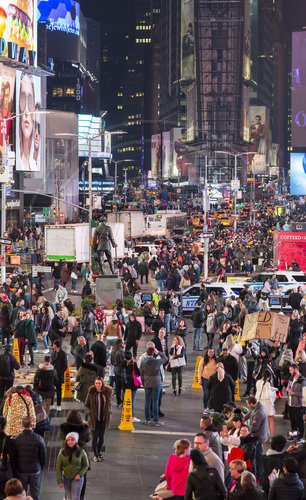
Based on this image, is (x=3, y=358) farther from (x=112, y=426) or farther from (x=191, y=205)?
(x=191, y=205)

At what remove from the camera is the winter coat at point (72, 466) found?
12.5 m

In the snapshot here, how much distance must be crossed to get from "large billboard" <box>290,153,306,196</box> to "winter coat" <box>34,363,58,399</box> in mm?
88505

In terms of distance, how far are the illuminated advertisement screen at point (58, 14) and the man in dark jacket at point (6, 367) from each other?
155 m

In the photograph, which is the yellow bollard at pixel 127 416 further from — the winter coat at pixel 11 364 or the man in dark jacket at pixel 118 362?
the winter coat at pixel 11 364

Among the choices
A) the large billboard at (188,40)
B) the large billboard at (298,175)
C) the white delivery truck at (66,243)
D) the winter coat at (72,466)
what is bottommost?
the winter coat at (72,466)

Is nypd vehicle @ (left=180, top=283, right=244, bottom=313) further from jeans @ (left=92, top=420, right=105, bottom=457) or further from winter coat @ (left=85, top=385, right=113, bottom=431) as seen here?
winter coat @ (left=85, top=385, right=113, bottom=431)

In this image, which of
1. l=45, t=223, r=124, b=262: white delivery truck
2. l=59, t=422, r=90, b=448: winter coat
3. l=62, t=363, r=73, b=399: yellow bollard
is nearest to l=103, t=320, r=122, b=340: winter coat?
l=62, t=363, r=73, b=399: yellow bollard

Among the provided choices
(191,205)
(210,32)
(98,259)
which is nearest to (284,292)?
(98,259)

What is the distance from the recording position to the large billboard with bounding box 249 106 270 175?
18312 centimetres

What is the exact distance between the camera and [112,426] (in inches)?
729

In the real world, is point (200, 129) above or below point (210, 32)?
below

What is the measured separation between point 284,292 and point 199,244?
20.7 m

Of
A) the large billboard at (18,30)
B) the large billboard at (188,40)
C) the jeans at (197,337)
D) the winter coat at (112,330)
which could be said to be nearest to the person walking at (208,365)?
the winter coat at (112,330)

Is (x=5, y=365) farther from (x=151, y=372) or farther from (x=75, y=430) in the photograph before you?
(x=75, y=430)
